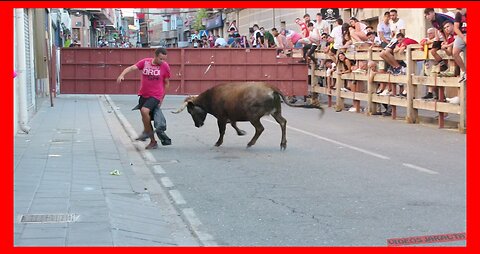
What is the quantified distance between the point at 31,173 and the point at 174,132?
6.42 meters

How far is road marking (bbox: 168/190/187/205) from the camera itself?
866cm

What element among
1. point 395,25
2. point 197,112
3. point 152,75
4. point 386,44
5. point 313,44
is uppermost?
point 395,25

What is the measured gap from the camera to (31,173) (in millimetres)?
10055

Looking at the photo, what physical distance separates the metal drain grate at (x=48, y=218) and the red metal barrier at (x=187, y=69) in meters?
18.5

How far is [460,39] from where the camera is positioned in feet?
48.9

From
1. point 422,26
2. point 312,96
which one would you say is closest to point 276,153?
point 312,96

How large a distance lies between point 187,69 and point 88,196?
58.4 feet

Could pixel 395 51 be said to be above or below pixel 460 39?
below

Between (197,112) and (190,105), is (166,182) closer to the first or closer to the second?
(197,112)

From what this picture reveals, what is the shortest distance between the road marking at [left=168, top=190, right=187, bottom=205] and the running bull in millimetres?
4004

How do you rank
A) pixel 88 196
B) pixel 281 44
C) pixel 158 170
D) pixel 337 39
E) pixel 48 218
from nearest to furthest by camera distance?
pixel 48 218, pixel 88 196, pixel 158 170, pixel 337 39, pixel 281 44

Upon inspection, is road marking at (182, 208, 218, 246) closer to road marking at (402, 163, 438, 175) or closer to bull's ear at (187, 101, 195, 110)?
road marking at (402, 163, 438, 175)

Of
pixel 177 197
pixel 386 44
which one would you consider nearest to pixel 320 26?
pixel 386 44

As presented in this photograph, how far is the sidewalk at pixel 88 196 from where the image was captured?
6641mm
